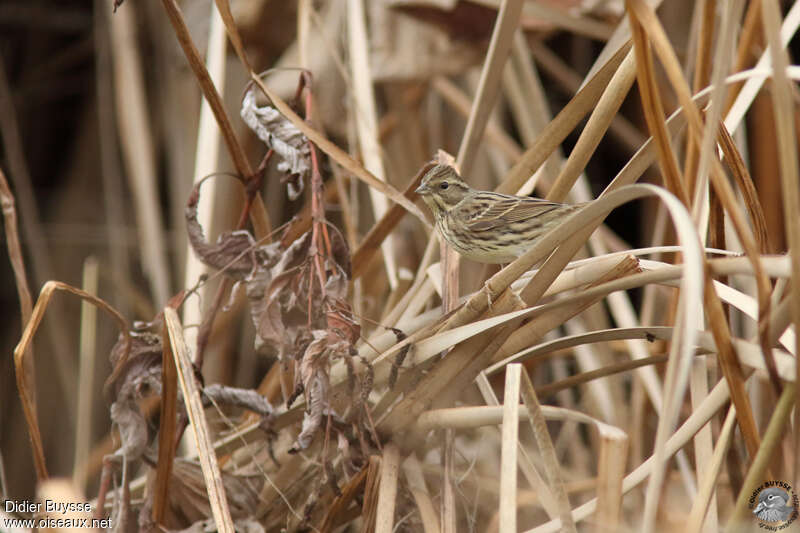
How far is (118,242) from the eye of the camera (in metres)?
3.11

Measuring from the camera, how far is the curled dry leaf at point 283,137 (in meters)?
1.60

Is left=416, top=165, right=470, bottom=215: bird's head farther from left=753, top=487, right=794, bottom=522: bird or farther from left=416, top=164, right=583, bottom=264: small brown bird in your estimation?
left=753, top=487, right=794, bottom=522: bird

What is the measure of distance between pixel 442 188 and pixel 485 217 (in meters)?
0.15

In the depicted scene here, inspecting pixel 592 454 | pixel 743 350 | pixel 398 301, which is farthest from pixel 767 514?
pixel 592 454

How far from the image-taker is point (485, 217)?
2158 mm

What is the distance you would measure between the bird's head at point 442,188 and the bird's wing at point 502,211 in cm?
6

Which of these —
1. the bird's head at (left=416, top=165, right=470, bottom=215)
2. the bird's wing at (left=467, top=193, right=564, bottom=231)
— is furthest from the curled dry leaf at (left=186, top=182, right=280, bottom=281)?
the bird's wing at (left=467, top=193, right=564, bottom=231)

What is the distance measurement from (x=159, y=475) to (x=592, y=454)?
1620 mm

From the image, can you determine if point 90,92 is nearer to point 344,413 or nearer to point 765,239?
point 344,413
